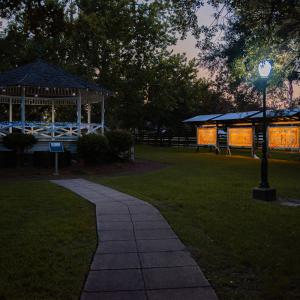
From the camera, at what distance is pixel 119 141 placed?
21.3m

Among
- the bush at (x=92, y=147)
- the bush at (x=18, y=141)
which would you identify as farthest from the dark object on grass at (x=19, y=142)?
the bush at (x=92, y=147)

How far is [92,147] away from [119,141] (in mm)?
1984

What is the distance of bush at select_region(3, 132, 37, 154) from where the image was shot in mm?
19703

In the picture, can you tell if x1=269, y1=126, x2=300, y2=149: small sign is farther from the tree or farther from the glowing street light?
the glowing street light

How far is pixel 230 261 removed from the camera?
552 centimetres

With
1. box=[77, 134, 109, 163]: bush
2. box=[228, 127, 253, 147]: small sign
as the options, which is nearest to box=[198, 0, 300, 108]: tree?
box=[77, 134, 109, 163]: bush

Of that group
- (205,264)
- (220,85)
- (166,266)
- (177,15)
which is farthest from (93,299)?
(220,85)

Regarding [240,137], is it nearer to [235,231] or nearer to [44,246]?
A: [235,231]

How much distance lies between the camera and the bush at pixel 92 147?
1980 centimetres

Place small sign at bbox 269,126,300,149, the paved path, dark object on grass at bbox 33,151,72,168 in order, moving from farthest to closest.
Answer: small sign at bbox 269,126,300,149 → dark object on grass at bbox 33,151,72,168 → the paved path

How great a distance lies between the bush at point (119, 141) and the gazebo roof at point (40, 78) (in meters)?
2.92

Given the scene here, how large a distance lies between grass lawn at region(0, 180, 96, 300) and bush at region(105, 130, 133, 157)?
10670mm

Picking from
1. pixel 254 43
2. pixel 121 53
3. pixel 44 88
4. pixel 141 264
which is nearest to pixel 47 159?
pixel 44 88

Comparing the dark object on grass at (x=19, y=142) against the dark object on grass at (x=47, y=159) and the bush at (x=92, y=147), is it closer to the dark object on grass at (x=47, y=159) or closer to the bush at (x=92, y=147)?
the dark object on grass at (x=47, y=159)
